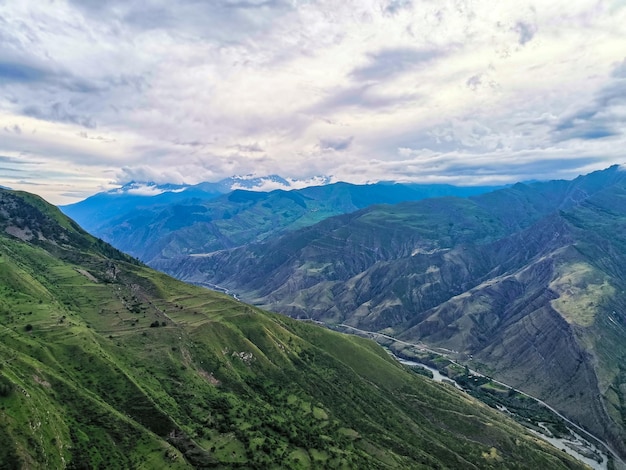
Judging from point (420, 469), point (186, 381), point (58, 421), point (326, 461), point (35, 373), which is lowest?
point (420, 469)

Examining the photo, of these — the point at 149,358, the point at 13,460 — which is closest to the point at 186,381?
the point at 149,358

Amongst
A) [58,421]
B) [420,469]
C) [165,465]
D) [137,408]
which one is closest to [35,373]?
[58,421]

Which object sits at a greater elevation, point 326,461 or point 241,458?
point 241,458

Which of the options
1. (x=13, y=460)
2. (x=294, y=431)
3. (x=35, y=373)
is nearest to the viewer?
(x=13, y=460)

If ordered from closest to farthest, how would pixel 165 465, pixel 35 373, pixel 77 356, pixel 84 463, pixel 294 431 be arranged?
pixel 84 463 < pixel 165 465 < pixel 35 373 < pixel 77 356 < pixel 294 431

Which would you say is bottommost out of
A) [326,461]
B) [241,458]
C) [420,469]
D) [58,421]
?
[420,469]

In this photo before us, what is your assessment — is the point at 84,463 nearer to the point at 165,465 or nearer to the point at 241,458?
the point at 165,465

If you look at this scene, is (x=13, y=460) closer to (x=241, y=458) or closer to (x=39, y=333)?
(x=241, y=458)

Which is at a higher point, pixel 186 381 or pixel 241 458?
pixel 186 381

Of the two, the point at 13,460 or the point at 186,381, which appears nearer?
the point at 13,460
